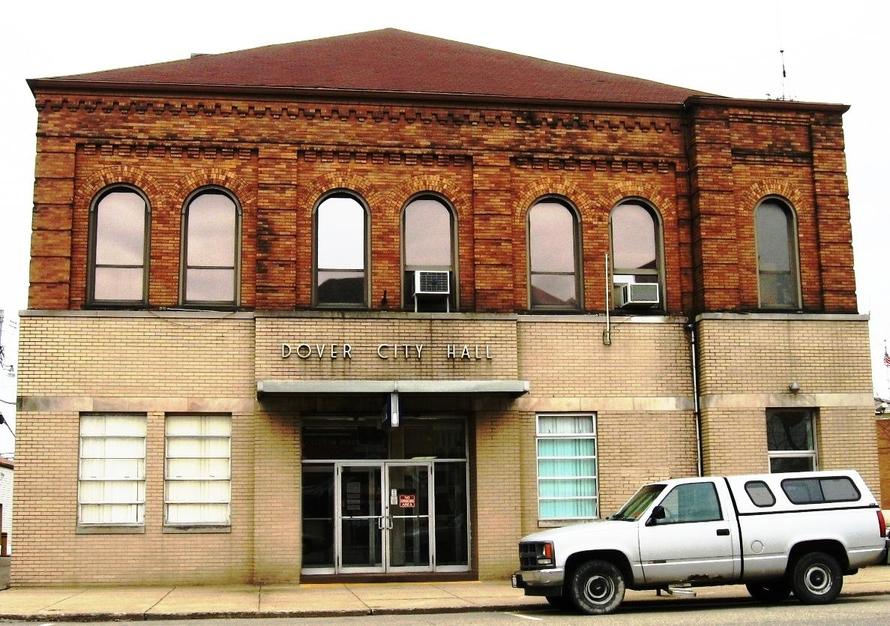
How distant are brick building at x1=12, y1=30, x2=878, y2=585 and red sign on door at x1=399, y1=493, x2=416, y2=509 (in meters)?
0.04

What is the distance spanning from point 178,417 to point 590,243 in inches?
309

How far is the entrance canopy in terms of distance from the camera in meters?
18.7

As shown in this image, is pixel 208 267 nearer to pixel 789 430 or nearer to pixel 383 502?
pixel 383 502

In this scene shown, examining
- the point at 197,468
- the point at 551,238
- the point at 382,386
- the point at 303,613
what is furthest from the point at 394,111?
the point at 303,613

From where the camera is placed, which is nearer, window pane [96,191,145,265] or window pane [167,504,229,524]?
window pane [167,504,229,524]

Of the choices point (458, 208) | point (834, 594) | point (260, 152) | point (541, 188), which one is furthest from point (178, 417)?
point (834, 594)

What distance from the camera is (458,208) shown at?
67.8 feet

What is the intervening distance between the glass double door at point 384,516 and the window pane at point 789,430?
6166 mm

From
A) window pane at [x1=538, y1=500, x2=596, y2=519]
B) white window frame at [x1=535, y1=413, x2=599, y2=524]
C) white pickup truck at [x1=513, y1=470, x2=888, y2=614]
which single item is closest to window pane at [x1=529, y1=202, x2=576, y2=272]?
white window frame at [x1=535, y1=413, x2=599, y2=524]

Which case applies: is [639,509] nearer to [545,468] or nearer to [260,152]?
[545,468]

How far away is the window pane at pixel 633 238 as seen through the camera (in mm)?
Answer: 21188

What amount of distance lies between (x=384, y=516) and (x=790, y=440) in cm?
744

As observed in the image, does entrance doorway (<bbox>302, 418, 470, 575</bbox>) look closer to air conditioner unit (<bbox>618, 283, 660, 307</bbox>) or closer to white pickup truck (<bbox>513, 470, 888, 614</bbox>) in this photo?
air conditioner unit (<bbox>618, 283, 660, 307</bbox>)

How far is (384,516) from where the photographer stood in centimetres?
1989
